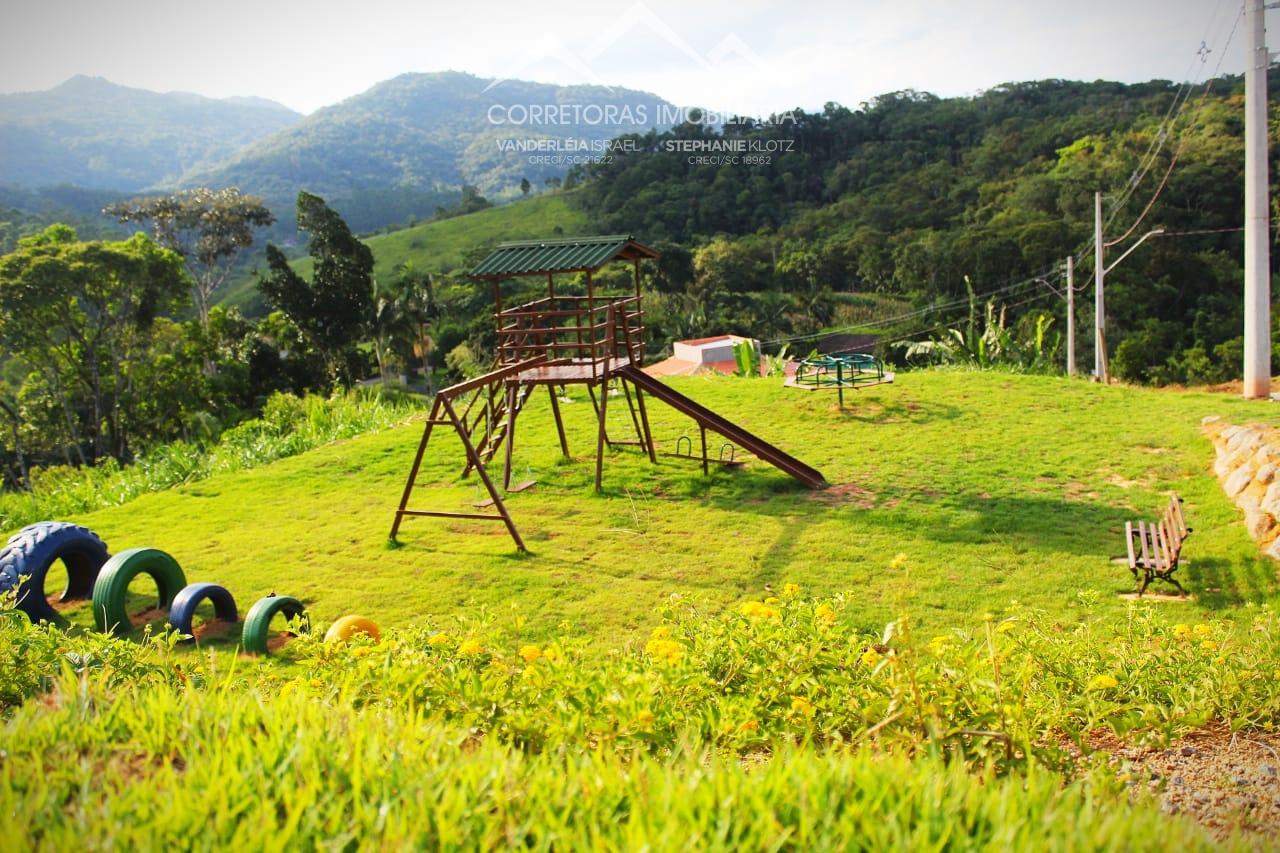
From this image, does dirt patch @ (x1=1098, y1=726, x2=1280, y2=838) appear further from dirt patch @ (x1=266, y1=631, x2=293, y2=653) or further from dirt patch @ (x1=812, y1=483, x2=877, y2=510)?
dirt patch @ (x1=812, y1=483, x2=877, y2=510)

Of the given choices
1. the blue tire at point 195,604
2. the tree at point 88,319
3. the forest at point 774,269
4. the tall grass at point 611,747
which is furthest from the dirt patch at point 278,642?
the tree at point 88,319

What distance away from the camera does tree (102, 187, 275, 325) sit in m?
44.4

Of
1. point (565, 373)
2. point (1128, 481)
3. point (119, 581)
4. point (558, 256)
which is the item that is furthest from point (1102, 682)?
point (558, 256)

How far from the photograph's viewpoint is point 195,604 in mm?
7012

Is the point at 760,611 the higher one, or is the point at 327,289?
the point at 327,289

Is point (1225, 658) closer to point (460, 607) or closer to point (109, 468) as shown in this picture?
point (460, 607)

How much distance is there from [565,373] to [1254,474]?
24.5ft

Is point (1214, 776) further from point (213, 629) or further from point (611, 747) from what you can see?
point (213, 629)

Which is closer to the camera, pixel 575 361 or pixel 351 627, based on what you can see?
pixel 351 627

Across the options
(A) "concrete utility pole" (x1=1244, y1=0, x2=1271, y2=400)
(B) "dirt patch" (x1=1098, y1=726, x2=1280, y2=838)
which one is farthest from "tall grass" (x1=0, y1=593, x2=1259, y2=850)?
(A) "concrete utility pole" (x1=1244, y1=0, x2=1271, y2=400)

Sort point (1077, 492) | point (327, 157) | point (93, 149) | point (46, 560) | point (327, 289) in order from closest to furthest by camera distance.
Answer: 1. point (46, 560)
2. point (1077, 492)
3. point (327, 289)
4. point (327, 157)
5. point (93, 149)

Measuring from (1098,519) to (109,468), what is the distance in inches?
611

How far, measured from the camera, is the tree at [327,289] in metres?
35.2

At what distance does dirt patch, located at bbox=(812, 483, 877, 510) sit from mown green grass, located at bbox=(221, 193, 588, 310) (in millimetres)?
54819
